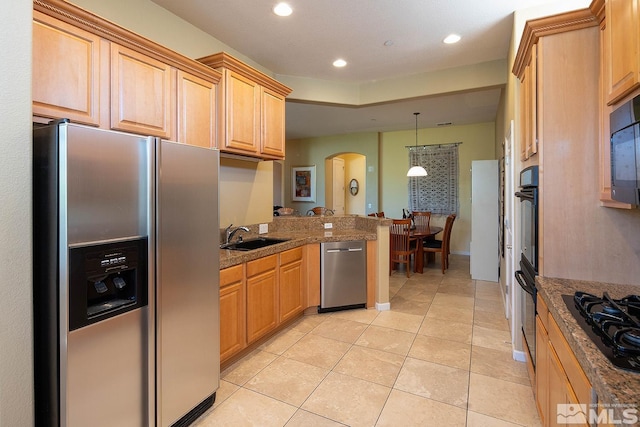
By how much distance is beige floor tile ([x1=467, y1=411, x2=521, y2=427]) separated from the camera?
1822 millimetres

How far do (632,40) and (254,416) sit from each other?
2565 mm

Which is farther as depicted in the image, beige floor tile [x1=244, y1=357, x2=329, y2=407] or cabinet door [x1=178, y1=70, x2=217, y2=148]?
cabinet door [x1=178, y1=70, x2=217, y2=148]

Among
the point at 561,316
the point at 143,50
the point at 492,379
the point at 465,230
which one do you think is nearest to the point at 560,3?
the point at 561,316

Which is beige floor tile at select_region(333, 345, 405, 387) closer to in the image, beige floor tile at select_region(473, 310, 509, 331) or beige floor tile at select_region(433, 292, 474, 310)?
beige floor tile at select_region(473, 310, 509, 331)

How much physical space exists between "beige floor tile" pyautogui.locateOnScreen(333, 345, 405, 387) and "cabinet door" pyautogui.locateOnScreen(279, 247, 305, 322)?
752 millimetres

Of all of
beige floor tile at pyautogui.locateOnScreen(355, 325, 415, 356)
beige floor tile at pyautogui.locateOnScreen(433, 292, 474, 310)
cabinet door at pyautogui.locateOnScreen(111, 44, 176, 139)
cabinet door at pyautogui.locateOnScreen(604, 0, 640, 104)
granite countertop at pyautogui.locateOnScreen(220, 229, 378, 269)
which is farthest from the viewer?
beige floor tile at pyautogui.locateOnScreen(433, 292, 474, 310)

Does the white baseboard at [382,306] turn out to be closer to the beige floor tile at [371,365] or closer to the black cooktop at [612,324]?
the beige floor tile at [371,365]

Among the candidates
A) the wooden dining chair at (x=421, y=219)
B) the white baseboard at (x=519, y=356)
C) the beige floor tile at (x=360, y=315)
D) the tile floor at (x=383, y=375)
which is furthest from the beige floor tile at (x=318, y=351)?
the wooden dining chair at (x=421, y=219)

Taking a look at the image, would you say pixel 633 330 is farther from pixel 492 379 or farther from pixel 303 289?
pixel 303 289

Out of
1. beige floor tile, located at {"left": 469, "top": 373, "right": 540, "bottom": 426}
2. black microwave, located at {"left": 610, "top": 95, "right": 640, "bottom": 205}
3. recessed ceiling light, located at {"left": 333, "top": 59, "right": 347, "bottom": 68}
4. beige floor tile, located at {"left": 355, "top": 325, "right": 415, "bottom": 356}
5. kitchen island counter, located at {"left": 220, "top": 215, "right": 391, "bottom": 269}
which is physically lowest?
beige floor tile, located at {"left": 469, "top": 373, "right": 540, "bottom": 426}

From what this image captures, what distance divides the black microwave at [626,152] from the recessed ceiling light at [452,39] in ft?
6.92

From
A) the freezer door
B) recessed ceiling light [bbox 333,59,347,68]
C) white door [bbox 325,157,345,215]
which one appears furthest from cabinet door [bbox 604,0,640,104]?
white door [bbox 325,157,345,215]

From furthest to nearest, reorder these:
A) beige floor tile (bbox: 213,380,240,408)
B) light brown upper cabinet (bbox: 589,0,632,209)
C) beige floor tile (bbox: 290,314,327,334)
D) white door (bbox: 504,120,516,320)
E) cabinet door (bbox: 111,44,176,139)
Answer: beige floor tile (bbox: 290,314,327,334) < white door (bbox: 504,120,516,320) < beige floor tile (bbox: 213,380,240,408) < cabinet door (bbox: 111,44,176,139) < light brown upper cabinet (bbox: 589,0,632,209)

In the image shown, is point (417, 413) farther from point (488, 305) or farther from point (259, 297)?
point (488, 305)
